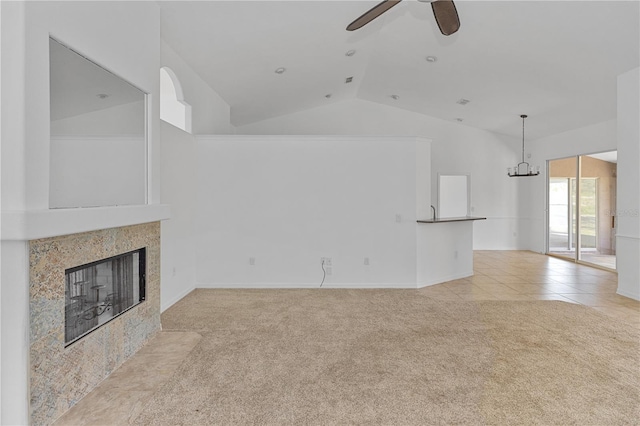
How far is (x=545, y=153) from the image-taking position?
27.3 ft

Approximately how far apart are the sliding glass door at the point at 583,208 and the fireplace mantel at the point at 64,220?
7.83 m

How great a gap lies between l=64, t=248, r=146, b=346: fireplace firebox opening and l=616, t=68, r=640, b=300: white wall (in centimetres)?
575

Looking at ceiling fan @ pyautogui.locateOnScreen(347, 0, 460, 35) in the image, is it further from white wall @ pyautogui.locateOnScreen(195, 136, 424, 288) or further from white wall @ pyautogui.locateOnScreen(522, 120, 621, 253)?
white wall @ pyautogui.locateOnScreen(522, 120, 621, 253)

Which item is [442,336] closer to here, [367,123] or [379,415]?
[379,415]

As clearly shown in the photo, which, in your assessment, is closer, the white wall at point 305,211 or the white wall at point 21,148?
the white wall at point 21,148

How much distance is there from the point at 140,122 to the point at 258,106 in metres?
4.12

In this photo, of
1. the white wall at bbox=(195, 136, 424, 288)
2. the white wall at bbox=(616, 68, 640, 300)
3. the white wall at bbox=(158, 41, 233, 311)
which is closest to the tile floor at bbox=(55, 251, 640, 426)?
the white wall at bbox=(616, 68, 640, 300)

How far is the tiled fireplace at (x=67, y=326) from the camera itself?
6.42 ft

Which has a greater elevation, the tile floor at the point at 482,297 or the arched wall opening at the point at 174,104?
the arched wall opening at the point at 174,104

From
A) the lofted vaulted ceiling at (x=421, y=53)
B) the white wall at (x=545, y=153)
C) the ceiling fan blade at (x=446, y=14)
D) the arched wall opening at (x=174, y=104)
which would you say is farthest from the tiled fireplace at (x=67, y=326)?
the white wall at (x=545, y=153)

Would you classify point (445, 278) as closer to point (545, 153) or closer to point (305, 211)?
point (305, 211)

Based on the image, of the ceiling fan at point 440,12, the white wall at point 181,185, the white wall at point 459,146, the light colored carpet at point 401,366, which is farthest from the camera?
the white wall at point 459,146

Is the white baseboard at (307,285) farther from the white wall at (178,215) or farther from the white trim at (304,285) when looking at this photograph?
the white wall at (178,215)

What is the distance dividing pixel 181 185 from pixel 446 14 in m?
3.54
